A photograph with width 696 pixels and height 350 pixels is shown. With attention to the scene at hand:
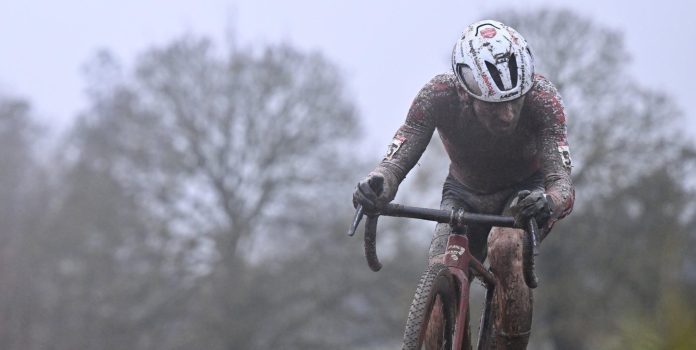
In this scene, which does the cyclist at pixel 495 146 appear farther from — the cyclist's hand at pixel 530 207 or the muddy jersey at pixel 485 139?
the cyclist's hand at pixel 530 207

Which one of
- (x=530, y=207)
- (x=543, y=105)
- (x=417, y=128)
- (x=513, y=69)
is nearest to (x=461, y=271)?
(x=530, y=207)

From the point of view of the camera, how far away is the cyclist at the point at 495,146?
7.62m

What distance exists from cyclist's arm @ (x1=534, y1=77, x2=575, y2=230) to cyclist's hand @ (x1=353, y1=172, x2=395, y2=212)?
3.54ft

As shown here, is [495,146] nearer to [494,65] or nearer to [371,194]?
[494,65]

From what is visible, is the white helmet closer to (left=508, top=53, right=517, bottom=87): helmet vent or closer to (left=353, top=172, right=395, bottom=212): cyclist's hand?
(left=508, top=53, right=517, bottom=87): helmet vent

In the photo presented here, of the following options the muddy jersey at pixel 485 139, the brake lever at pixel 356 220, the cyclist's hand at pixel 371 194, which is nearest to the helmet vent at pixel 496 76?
the muddy jersey at pixel 485 139

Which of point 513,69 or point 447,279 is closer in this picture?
point 513,69

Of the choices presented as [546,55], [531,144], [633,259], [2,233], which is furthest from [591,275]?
[531,144]

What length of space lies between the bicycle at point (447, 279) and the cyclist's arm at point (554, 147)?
1.37 ft

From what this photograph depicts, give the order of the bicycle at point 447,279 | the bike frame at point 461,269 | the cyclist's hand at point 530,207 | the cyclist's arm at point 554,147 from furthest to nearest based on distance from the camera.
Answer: the cyclist's arm at point 554,147
the bike frame at point 461,269
the bicycle at point 447,279
the cyclist's hand at point 530,207

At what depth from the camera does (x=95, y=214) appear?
42125mm

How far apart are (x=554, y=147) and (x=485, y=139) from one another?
490mm

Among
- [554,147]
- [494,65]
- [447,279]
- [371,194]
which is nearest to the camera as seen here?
[371,194]

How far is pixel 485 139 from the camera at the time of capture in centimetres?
808
